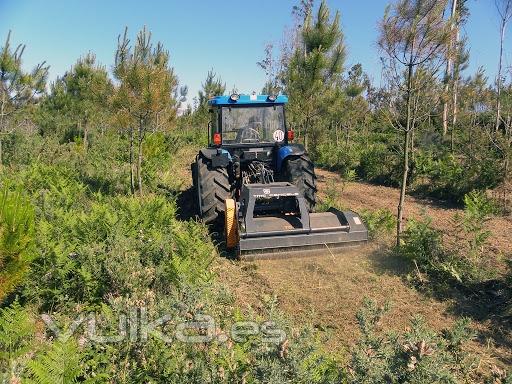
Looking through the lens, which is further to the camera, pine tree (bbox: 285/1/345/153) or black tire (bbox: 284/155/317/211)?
pine tree (bbox: 285/1/345/153)

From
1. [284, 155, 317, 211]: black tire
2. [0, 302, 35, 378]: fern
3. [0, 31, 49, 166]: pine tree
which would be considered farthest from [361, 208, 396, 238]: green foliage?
[0, 31, 49, 166]: pine tree

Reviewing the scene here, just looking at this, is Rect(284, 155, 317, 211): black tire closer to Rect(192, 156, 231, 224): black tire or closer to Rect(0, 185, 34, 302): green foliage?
Rect(192, 156, 231, 224): black tire

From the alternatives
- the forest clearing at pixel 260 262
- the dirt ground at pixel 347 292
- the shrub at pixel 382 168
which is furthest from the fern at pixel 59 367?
the shrub at pixel 382 168

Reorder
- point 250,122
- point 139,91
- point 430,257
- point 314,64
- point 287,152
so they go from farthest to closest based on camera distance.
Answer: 1. point 314,64
2. point 139,91
3. point 250,122
4. point 287,152
5. point 430,257

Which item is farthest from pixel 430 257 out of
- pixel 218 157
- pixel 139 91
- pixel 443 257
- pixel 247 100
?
pixel 139 91

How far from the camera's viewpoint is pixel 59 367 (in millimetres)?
2297

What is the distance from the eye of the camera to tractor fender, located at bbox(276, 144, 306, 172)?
6.49 m

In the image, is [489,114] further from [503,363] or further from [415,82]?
[503,363]

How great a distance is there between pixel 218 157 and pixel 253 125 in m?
0.97

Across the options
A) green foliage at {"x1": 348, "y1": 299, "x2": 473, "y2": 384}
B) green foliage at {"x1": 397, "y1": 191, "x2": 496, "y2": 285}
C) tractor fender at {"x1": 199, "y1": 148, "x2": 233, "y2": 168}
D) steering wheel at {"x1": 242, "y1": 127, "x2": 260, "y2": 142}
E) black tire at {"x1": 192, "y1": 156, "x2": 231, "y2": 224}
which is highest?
steering wheel at {"x1": 242, "y1": 127, "x2": 260, "y2": 142}

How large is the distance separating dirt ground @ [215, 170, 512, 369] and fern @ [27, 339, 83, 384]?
52.0 inches

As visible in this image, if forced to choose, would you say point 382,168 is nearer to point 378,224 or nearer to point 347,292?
point 378,224

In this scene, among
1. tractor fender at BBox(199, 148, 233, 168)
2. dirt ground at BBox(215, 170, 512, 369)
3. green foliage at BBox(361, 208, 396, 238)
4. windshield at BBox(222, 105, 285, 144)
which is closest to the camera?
dirt ground at BBox(215, 170, 512, 369)

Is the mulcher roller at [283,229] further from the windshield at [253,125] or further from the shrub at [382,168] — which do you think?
the shrub at [382,168]
